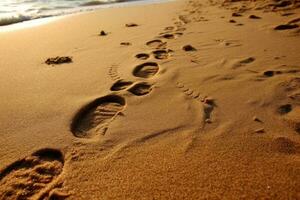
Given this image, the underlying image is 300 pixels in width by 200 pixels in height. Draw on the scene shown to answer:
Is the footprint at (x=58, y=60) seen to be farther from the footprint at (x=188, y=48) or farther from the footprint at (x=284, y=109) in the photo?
the footprint at (x=284, y=109)

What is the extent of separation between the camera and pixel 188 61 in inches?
111

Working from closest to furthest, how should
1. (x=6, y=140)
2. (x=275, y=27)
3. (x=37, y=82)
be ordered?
(x=6, y=140), (x=37, y=82), (x=275, y=27)

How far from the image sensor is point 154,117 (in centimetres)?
195

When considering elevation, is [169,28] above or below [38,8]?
above

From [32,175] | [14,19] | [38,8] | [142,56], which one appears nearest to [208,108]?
[32,175]

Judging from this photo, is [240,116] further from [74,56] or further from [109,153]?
[74,56]

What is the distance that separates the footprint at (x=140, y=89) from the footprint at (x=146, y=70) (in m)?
0.21

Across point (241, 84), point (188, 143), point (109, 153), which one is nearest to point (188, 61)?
point (241, 84)

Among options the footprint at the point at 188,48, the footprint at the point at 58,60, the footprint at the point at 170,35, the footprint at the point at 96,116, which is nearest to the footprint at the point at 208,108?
the footprint at the point at 96,116

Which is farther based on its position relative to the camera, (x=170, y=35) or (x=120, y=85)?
(x=170, y=35)

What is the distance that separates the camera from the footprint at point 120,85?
238cm

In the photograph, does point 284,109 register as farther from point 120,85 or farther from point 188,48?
point 188,48

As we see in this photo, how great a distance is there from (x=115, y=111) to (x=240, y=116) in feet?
2.72

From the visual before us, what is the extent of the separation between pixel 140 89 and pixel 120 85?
0.61 ft
